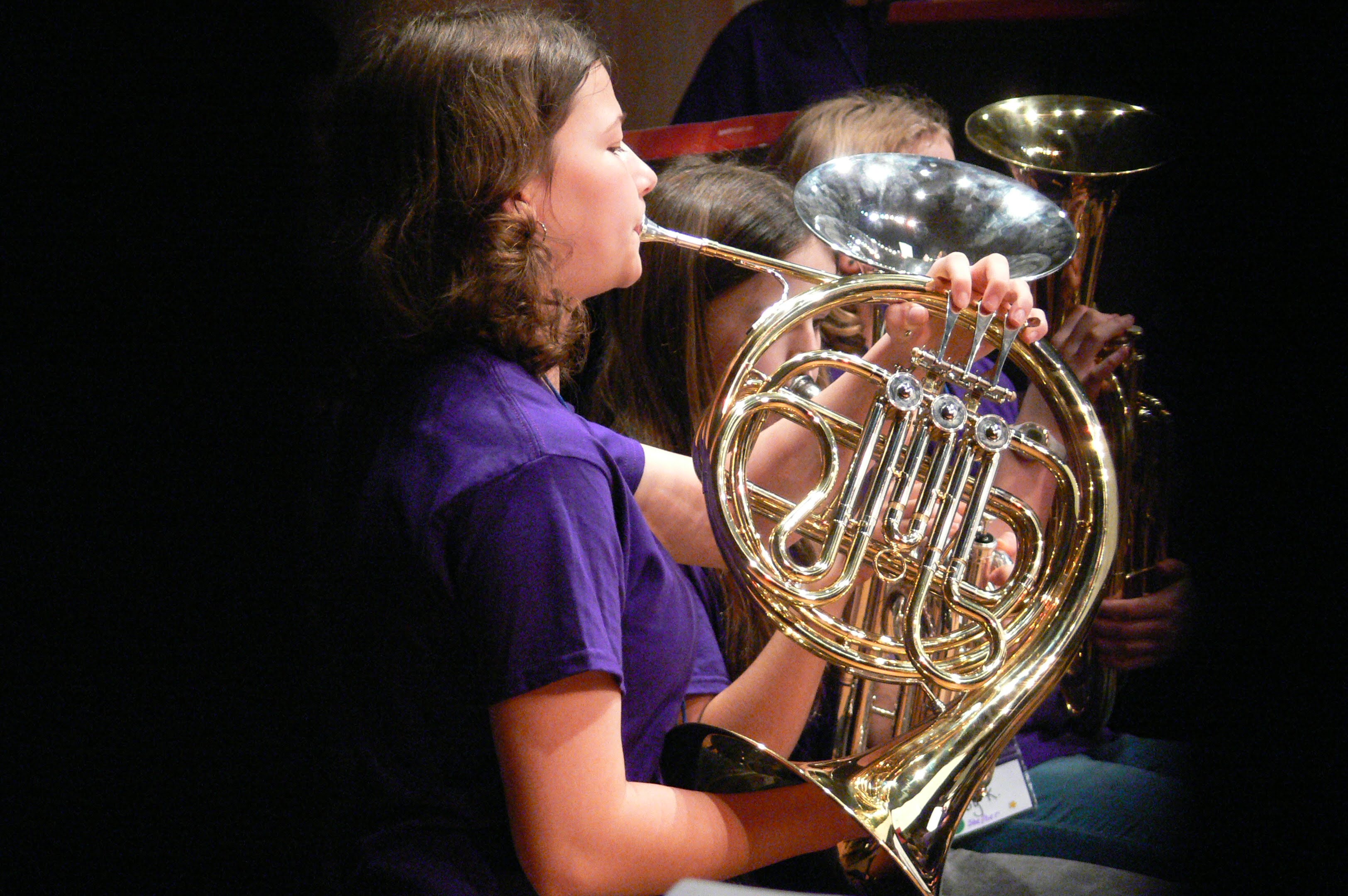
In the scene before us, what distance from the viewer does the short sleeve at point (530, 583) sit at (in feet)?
2.47

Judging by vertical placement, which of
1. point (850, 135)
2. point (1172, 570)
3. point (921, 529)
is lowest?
point (1172, 570)

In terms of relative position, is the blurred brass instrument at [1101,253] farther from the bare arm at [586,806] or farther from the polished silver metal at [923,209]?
the bare arm at [586,806]

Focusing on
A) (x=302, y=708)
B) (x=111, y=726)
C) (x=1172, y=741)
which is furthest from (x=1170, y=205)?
(x=111, y=726)

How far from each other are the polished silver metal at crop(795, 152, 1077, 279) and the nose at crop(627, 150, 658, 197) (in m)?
0.15

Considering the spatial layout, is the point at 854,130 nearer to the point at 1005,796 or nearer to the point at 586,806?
the point at 1005,796

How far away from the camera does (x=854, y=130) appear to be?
1.54 m

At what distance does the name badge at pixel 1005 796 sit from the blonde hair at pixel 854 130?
88 centimetres

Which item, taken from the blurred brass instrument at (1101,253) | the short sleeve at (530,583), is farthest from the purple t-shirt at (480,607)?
the blurred brass instrument at (1101,253)

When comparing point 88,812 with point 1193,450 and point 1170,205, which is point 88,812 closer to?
point 1193,450

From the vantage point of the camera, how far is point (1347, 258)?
0.94m

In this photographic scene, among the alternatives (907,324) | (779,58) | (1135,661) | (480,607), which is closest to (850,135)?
(779,58)

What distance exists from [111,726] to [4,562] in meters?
0.22

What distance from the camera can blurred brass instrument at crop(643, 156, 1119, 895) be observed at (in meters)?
0.87

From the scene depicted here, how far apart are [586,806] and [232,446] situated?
2.10ft
